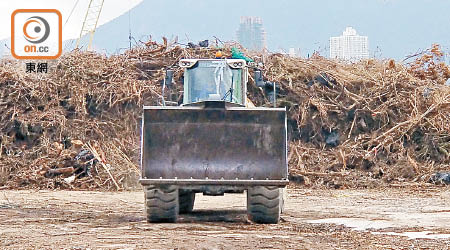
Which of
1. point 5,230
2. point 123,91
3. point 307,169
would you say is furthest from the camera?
point 123,91

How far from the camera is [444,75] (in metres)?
24.1

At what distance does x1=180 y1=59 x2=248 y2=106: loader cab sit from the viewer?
12219 millimetres

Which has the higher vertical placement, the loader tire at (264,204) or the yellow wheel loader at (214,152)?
the yellow wheel loader at (214,152)

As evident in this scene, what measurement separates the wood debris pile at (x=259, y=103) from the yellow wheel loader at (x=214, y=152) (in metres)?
8.72

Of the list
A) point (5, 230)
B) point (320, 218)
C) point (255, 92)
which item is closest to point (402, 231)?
point (320, 218)

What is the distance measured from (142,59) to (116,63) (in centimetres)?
91

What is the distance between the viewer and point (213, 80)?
12312 mm

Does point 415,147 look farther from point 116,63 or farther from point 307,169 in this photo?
point 116,63

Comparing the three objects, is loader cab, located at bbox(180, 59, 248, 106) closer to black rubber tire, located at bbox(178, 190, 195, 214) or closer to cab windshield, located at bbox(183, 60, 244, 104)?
cab windshield, located at bbox(183, 60, 244, 104)

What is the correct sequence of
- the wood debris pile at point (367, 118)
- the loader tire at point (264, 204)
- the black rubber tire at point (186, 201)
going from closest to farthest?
the loader tire at point (264, 204), the black rubber tire at point (186, 201), the wood debris pile at point (367, 118)

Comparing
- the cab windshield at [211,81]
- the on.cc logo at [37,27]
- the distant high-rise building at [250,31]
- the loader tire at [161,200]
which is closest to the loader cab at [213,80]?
the cab windshield at [211,81]

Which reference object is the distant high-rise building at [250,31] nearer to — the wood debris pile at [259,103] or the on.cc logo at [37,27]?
the wood debris pile at [259,103]

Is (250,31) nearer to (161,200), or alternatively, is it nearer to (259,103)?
(259,103)

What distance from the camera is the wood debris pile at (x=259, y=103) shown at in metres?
20.4
